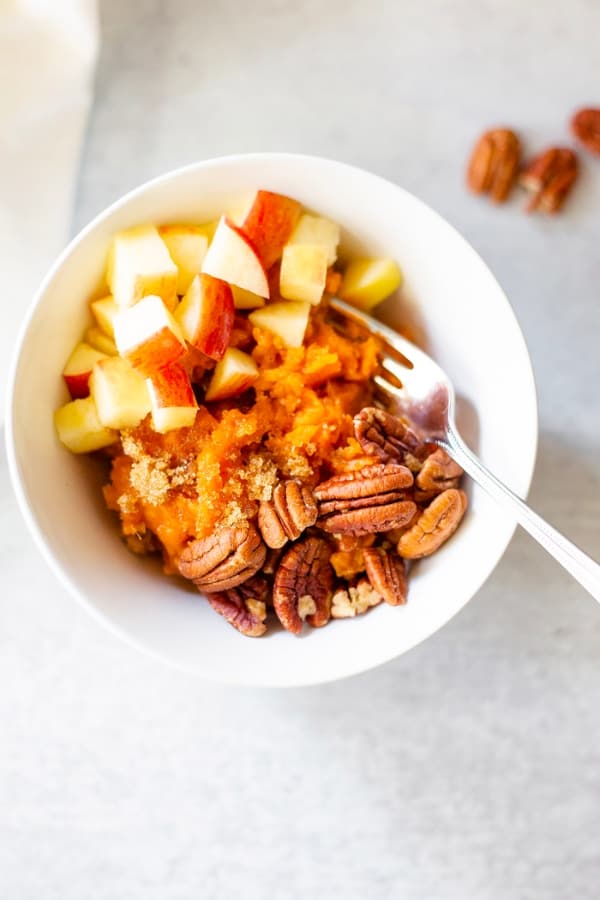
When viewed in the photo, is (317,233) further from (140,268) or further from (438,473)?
(438,473)

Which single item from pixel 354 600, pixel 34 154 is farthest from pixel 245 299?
pixel 34 154

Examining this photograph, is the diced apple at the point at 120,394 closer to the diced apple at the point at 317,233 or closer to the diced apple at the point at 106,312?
the diced apple at the point at 106,312

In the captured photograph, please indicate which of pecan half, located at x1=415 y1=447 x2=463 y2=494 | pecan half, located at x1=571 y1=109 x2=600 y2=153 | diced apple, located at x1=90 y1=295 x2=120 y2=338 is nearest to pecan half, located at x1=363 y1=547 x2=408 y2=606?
pecan half, located at x1=415 y1=447 x2=463 y2=494

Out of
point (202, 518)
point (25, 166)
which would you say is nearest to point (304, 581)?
point (202, 518)

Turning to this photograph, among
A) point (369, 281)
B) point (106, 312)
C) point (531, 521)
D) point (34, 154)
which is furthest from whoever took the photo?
point (34, 154)

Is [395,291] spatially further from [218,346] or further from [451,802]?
[451,802]

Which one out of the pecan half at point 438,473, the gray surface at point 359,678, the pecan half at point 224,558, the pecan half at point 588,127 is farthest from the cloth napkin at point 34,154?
the pecan half at point 588,127
